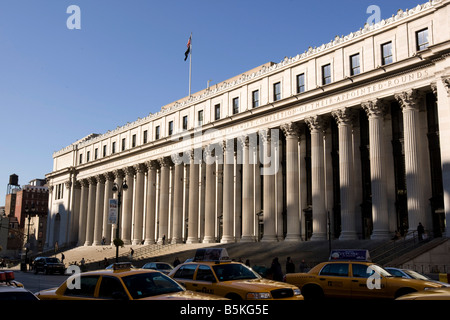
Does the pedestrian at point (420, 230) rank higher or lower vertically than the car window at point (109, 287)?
higher

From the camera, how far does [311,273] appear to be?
1852 centimetres

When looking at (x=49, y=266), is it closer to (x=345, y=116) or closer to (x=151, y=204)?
(x=151, y=204)

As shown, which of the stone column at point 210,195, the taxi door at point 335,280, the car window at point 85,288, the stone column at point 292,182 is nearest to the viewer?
the car window at point 85,288

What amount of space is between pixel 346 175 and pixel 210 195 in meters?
20.0

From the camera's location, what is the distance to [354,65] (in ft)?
144

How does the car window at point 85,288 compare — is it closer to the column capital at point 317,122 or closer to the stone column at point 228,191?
the column capital at point 317,122

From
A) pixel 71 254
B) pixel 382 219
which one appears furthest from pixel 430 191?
pixel 71 254

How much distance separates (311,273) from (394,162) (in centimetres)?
2703

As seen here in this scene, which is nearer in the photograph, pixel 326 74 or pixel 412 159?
pixel 412 159

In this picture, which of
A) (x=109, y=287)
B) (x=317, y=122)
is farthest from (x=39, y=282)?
(x=109, y=287)

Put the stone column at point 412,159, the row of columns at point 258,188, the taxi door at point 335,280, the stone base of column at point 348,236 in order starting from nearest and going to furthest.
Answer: the taxi door at point 335,280, the stone column at point 412,159, the row of columns at point 258,188, the stone base of column at point 348,236

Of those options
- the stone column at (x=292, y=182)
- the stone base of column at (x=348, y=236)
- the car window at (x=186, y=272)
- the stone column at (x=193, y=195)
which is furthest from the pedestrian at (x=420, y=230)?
the stone column at (x=193, y=195)

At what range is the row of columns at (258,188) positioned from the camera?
39.2 meters

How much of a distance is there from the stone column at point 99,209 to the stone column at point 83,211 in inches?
221
